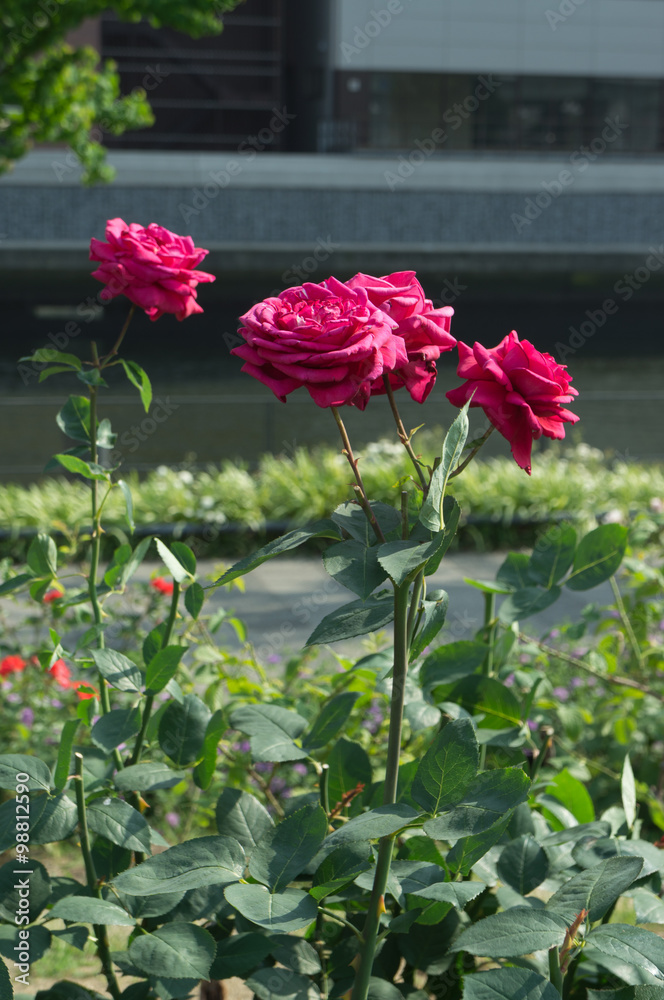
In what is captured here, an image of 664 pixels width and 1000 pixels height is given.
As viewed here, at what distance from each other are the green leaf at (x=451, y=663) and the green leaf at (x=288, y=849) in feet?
1.70

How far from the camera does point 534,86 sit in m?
38.8

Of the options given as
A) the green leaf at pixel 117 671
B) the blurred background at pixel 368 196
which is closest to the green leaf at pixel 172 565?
the green leaf at pixel 117 671

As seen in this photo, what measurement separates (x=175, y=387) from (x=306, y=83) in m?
27.2

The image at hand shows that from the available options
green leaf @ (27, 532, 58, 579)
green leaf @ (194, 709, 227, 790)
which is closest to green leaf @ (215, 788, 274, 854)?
green leaf @ (194, 709, 227, 790)

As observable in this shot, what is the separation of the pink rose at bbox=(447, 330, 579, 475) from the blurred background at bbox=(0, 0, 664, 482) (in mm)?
9219

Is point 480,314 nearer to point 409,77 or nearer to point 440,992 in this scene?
point 409,77

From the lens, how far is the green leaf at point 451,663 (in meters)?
1.82

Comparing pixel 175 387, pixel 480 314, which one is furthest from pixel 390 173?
pixel 175 387

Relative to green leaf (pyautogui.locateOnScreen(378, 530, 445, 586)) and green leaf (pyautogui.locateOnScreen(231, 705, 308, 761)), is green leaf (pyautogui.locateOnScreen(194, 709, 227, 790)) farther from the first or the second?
green leaf (pyautogui.locateOnScreen(378, 530, 445, 586))

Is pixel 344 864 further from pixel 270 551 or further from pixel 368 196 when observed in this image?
pixel 368 196

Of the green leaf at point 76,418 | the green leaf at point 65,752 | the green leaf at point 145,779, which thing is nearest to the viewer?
the green leaf at point 65,752

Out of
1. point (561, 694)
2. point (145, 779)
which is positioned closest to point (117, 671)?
point (145, 779)

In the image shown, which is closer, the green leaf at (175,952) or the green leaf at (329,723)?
the green leaf at (175,952)

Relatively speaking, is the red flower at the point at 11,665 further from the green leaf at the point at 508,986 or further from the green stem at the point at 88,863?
the green leaf at the point at 508,986
